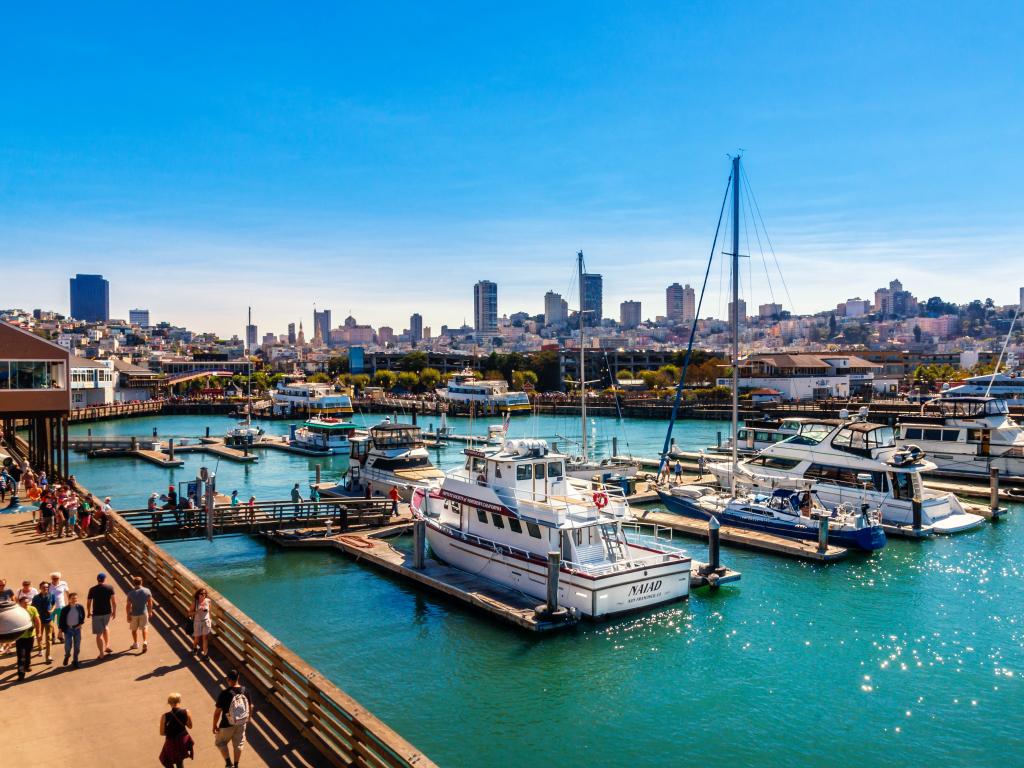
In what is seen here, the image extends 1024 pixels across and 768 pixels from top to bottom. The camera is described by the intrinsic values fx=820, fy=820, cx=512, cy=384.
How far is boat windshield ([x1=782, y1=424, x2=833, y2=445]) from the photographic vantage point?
120ft

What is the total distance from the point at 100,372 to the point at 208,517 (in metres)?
94.6

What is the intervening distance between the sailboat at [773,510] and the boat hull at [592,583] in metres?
4.91

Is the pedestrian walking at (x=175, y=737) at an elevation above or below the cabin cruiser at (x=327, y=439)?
above

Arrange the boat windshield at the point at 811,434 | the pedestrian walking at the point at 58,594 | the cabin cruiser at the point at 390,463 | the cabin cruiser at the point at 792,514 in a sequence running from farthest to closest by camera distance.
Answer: the cabin cruiser at the point at 390,463 < the boat windshield at the point at 811,434 < the cabin cruiser at the point at 792,514 < the pedestrian walking at the point at 58,594

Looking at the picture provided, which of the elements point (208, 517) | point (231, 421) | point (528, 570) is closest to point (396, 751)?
point (528, 570)

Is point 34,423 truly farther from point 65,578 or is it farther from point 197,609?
point 197,609

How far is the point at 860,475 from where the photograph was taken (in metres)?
33.6

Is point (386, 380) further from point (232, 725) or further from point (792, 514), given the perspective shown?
point (232, 725)

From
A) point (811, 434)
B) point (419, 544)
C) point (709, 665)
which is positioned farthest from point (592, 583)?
point (811, 434)

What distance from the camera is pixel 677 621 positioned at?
2202 cm

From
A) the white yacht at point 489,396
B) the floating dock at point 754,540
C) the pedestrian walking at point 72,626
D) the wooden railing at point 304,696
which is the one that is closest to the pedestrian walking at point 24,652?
the pedestrian walking at point 72,626

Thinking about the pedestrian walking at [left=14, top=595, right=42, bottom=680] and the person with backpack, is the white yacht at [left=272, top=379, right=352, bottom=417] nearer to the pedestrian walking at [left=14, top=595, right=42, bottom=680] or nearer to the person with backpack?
the pedestrian walking at [left=14, top=595, right=42, bottom=680]

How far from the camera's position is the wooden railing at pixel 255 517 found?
90.8ft

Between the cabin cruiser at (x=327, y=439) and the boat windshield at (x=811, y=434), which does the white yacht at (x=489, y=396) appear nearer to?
the cabin cruiser at (x=327, y=439)
